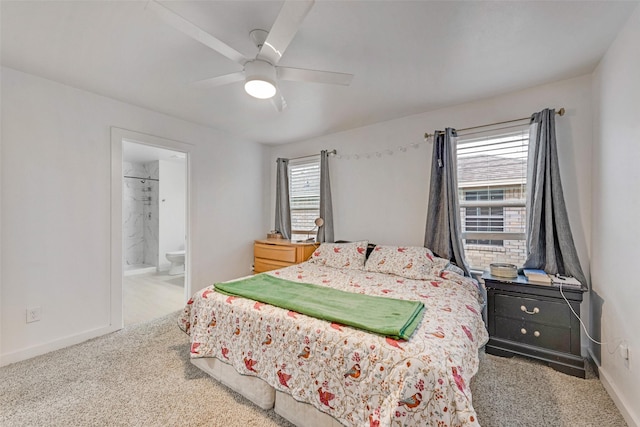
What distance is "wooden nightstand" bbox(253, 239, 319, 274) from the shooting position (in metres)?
3.59

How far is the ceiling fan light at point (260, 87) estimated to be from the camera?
1.71m

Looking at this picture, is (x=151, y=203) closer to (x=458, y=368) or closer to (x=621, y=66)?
(x=458, y=368)

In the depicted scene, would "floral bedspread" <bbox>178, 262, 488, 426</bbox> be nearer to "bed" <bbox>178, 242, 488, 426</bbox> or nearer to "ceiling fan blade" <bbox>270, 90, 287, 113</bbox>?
"bed" <bbox>178, 242, 488, 426</bbox>

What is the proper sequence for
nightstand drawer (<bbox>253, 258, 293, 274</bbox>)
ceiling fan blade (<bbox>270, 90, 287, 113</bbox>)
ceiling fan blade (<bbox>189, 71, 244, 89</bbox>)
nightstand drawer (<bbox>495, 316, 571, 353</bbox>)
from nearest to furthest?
ceiling fan blade (<bbox>189, 71, 244, 89</bbox>)
ceiling fan blade (<bbox>270, 90, 287, 113</bbox>)
nightstand drawer (<bbox>495, 316, 571, 353</bbox>)
nightstand drawer (<bbox>253, 258, 293, 274</bbox>)

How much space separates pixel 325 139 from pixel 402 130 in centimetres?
116

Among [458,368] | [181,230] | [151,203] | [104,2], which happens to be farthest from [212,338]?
[151,203]

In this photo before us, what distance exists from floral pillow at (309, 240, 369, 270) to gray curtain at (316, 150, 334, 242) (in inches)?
15.5

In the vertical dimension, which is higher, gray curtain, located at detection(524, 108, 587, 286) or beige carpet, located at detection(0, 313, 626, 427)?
gray curtain, located at detection(524, 108, 587, 286)

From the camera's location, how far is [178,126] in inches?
132

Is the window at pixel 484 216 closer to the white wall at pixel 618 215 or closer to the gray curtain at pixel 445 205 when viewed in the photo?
the gray curtain at pixel 445 205

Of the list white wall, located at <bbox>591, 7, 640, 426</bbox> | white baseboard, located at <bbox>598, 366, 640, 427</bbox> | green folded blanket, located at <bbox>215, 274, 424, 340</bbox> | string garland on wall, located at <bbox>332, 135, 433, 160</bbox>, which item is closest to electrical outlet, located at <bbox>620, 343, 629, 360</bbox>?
white wall, located at <bbox>591, 7, 640, 426</bbox>

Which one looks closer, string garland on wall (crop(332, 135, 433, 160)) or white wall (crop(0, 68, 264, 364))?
white wall (crop(0, 68, 264, 364))

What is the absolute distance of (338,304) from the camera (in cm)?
183

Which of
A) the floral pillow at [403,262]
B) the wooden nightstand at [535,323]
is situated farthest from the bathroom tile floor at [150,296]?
the wooden nightstand at [535,323]
